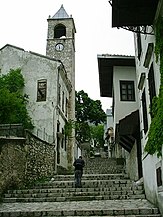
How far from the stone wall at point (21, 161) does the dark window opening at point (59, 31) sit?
17.3 metres

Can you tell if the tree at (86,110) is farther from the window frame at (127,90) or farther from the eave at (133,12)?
the eave at (133,12)

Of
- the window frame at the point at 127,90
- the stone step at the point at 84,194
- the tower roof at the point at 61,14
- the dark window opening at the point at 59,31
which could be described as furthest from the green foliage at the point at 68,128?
the stone step at the point at 84,194

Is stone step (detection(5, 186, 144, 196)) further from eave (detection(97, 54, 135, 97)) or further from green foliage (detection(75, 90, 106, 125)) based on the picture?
green foliage (detection(75, 90, 106, 125))

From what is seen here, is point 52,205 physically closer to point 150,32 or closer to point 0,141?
point 0,141

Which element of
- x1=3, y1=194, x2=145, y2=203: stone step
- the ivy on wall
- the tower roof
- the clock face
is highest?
the tower roof

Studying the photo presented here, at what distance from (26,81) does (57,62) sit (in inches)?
→ 114

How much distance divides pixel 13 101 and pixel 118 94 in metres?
7.18

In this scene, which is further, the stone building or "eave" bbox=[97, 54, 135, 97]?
the stone building

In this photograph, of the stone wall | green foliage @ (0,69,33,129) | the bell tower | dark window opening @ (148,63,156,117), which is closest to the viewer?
dark window opening @ (148,63,156,117)

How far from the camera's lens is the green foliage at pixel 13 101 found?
61.6ft

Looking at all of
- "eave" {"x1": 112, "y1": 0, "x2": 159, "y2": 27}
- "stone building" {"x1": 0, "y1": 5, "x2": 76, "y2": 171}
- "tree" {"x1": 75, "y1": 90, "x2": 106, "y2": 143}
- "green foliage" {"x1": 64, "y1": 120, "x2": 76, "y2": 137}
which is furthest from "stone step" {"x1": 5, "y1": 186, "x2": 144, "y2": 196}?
"tree" {"x1": 75, "y1": 90, "x2": 106, "y2": 143}

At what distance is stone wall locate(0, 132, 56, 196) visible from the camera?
1180 centimetres

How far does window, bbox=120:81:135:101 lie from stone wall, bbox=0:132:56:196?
5.51 m

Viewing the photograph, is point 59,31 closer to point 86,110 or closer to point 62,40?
point 62,40
